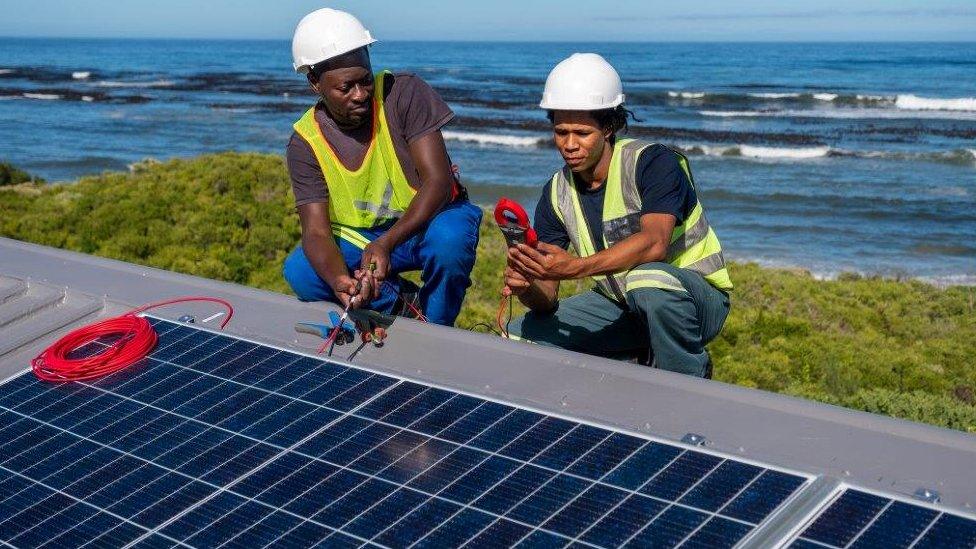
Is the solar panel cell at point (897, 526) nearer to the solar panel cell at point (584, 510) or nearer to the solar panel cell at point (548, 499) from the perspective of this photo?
the solar panel cell at point (584, 510)

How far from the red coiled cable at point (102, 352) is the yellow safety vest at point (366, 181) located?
43.6 inches

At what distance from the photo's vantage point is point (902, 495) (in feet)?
9.57

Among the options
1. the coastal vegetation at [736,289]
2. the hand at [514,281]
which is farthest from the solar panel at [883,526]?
the coastal vegetation at [736,289]

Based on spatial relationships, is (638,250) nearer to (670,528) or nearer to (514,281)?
(514,281)

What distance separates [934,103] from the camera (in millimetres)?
43531

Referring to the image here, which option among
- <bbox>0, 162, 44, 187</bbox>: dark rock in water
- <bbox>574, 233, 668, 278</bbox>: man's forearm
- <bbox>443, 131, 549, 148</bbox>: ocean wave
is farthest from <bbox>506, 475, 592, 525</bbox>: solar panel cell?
<bbox>443, 131, 549, 148</bbox>: ocean wave

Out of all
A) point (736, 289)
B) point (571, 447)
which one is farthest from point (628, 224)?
point (736, 289)

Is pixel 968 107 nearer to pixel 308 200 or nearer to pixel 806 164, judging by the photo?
pixel 806 164

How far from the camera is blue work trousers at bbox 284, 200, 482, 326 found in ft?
18.4

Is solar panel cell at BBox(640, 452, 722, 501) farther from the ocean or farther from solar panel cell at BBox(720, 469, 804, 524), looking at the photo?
the ocean

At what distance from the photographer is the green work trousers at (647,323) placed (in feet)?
16.1

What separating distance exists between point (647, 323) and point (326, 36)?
2.16 metres

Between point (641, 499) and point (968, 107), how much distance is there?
44.6 metres

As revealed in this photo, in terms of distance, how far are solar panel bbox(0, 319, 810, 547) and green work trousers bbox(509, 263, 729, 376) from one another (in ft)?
4.79
